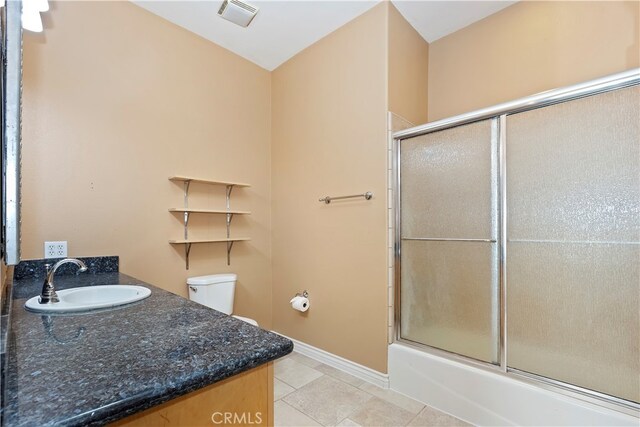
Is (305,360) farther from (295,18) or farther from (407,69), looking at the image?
(295,18)

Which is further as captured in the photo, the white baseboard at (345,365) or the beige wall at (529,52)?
the white baseboard at (345,365)

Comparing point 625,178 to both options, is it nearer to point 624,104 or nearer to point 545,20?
point 624,104

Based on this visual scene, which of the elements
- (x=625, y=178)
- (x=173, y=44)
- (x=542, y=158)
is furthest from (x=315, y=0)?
(x=625, y=178)

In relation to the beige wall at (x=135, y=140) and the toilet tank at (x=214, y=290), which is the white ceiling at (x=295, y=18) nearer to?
the beige wall at (x=135, y=140)

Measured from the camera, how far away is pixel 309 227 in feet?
8.47

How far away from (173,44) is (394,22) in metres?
1.58

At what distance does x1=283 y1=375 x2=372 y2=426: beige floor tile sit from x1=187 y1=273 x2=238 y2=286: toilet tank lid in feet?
2.93

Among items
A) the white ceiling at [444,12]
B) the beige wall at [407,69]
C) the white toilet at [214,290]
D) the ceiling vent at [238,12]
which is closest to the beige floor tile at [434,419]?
the white toilet at [214,290]

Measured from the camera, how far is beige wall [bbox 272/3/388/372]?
2131 millimetres

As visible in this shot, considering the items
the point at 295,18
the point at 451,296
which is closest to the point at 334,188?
the point at 451,296

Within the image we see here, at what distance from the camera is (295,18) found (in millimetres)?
2281

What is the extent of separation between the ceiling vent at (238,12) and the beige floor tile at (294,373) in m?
2.49

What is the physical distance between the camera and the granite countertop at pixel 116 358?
50cm

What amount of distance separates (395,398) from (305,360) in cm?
79
